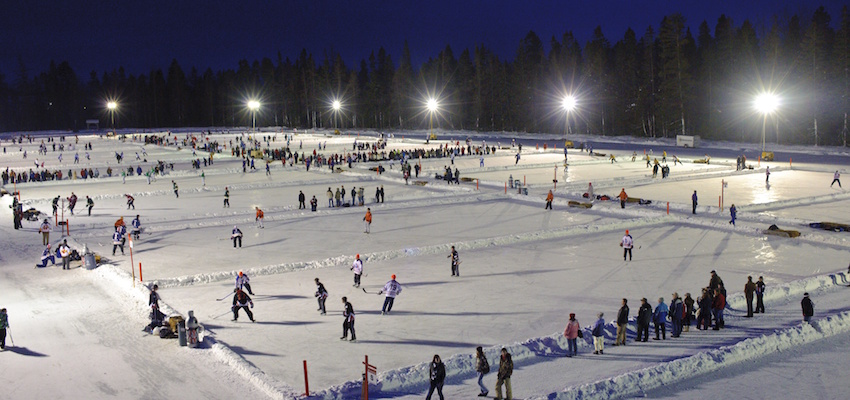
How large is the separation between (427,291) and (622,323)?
596 cm

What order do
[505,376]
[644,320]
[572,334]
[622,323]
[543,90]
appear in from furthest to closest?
[543,90] → [644,320] → [622,323] → [572,334] → [505,376]

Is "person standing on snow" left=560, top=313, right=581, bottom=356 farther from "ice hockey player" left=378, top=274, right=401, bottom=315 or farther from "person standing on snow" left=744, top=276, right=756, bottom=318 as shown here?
"person standing on snow" left=744, top=276, right=756, bottom=318

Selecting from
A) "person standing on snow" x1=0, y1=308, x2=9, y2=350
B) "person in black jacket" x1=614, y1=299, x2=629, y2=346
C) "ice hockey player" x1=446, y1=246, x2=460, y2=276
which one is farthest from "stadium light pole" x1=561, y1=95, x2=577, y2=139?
"person standing on snow" x1=0, y1=308, x2=9, y2=350

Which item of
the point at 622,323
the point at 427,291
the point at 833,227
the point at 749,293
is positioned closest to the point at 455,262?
the point at 427,291

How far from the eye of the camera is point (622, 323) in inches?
534

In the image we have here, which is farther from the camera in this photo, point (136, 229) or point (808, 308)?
point (136, 229)

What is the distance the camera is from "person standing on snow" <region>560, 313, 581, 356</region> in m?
12.9

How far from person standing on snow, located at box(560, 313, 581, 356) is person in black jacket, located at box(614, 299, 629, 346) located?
1.05m

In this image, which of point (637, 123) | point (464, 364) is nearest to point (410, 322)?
point (464, 364)

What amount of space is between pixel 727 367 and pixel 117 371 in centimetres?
1140

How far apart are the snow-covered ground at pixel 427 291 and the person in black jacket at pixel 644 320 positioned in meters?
0.42

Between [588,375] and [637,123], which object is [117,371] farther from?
[637,123]

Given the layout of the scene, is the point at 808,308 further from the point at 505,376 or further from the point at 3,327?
the point at 3,327

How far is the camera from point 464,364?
1265 centimetres
